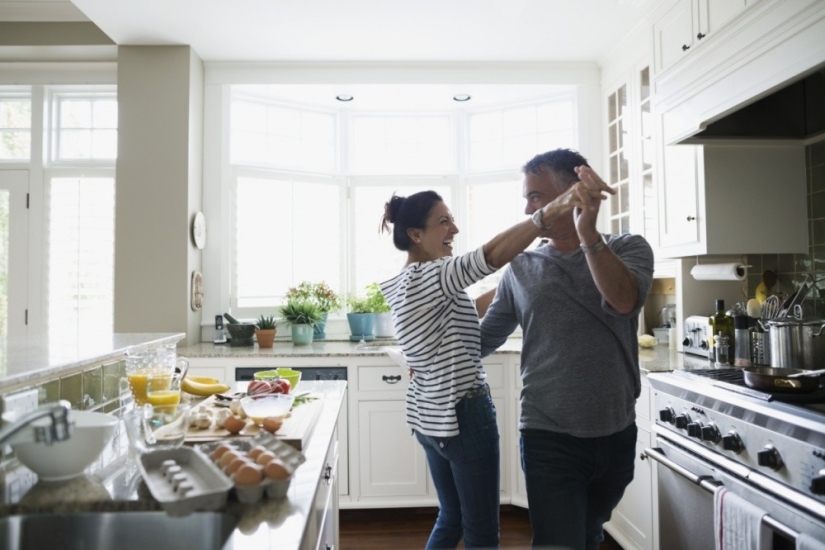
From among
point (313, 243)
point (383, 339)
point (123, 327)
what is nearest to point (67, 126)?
point (123, 327)

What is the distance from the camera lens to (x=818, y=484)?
4.45ft

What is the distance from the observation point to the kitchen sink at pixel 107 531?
963 mm

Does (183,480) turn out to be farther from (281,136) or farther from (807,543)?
(281,136)

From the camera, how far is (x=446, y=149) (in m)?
4.20

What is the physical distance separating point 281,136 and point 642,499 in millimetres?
3121

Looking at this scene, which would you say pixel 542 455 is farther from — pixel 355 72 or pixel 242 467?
pixel 355 72

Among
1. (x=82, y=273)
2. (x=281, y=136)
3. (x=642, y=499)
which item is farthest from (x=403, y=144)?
(x=642, y=499)

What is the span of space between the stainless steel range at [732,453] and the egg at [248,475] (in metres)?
1.28

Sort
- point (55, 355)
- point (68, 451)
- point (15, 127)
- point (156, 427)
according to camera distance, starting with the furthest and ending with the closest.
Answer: point (15, 127)
point (55, 355)
point (156, 427)
point (68, 451)

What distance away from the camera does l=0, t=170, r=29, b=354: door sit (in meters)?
3.76

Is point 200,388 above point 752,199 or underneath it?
underneath

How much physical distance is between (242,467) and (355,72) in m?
3.27

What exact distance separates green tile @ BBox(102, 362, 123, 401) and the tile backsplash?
2.46 metres

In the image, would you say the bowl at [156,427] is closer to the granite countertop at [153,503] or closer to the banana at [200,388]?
the granite countertop at [153,503]
